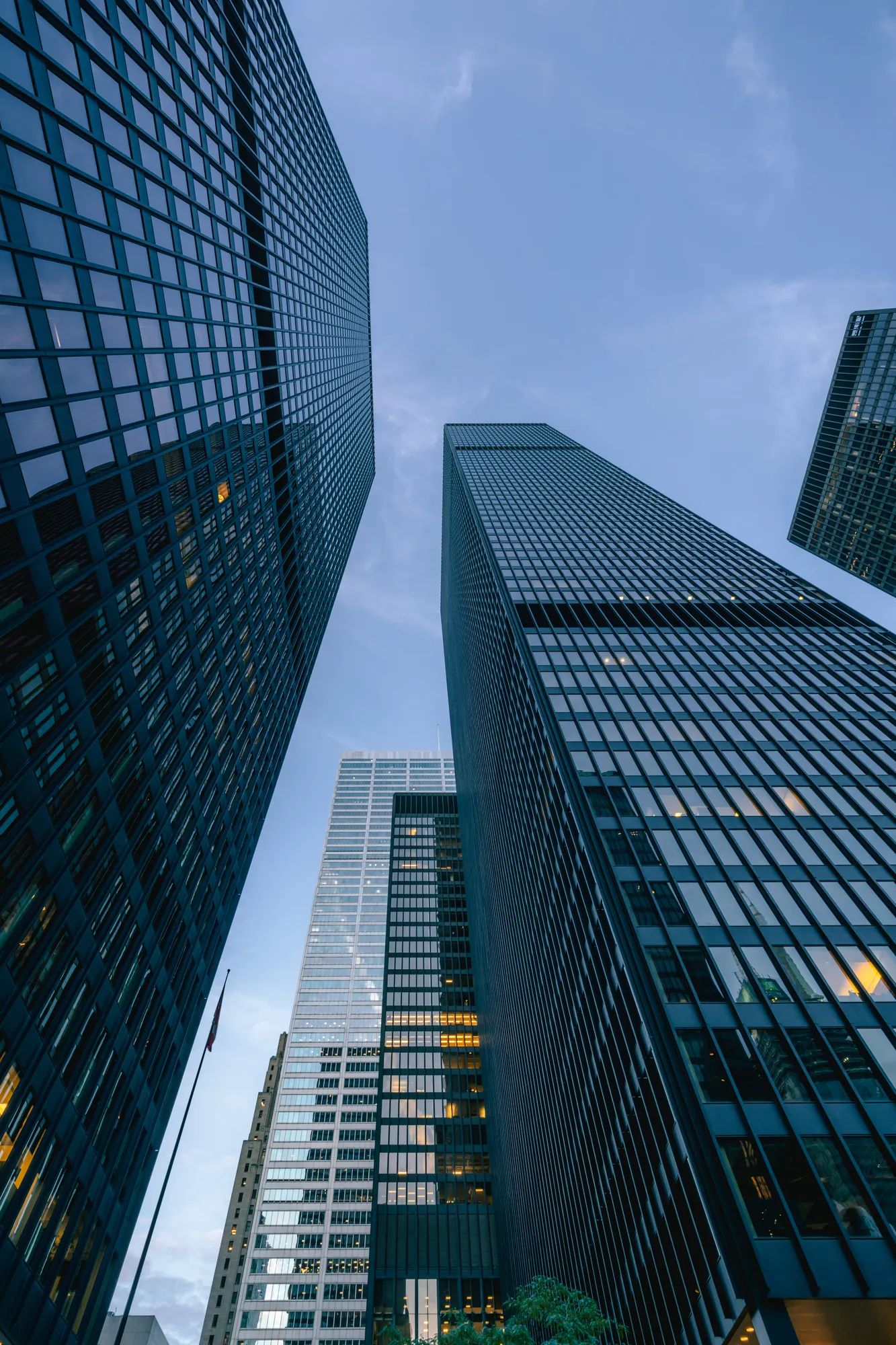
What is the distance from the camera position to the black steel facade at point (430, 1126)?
3093 inches

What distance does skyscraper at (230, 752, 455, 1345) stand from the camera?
9650 cm

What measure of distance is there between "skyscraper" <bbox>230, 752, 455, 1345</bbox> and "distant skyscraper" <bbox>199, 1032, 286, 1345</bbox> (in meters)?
1.47

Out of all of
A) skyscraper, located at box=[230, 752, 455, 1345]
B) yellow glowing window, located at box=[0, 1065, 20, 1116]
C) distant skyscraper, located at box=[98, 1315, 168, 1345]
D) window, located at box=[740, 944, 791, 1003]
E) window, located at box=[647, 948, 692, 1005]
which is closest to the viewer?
yellow glowing window, located at box=[0, 1065, 20, 1116]

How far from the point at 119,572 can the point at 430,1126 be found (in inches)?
3719

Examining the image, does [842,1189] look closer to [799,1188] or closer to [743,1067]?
[799,1188]

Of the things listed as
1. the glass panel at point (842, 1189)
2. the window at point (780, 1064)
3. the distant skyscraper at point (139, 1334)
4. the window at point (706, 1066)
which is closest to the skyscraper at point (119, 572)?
the window at point (706, 1066)

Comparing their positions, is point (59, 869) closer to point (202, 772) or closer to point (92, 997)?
point (92, 997)

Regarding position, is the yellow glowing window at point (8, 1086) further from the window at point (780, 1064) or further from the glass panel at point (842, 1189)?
the glass panel at point (842, 1189)

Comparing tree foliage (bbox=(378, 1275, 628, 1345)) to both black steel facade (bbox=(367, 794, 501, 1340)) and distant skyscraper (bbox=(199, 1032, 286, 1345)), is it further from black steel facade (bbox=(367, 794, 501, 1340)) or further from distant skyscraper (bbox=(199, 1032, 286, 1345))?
distant skyscraper (bbox=(199, 1032, 286, 1345))

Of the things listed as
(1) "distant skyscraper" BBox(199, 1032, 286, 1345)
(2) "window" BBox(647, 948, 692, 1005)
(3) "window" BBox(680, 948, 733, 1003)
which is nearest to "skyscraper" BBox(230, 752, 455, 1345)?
(1) "distant skyscraper" BBox(199, 1032, 286, 1345)

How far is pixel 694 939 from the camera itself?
104ft

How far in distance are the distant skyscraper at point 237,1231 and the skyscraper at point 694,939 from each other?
6326 centimetres

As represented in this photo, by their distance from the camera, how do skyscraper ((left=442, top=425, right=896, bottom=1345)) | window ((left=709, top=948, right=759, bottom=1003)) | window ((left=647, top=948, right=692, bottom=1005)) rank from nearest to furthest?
skyscraper ((left=442, top=425, right=896, bottom=1345)) → window ((left=709, top=948, right=759, bottom=1003)) → window ((left=647, top=948, right=692, bottom=1005))

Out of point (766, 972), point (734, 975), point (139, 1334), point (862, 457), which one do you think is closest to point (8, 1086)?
point (734, 975)
